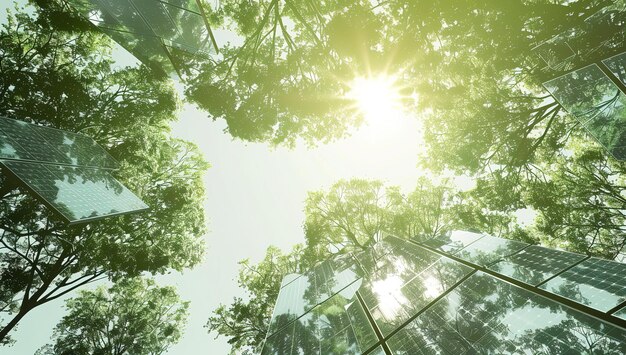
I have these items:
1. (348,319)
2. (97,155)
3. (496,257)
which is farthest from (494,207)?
(97,155)

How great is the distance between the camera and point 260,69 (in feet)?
39.6

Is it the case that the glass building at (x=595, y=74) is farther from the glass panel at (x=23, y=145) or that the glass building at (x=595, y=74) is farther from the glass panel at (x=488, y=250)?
the glass panel at (x=23, y=145)

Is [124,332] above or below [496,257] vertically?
above

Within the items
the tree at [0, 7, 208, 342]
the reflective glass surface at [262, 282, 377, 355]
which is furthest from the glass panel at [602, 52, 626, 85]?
the tree at [0, 7, 208, 342]

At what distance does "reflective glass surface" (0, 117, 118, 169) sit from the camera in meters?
7.32

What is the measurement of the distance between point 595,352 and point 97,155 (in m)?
13.3

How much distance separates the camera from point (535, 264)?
4117 mm

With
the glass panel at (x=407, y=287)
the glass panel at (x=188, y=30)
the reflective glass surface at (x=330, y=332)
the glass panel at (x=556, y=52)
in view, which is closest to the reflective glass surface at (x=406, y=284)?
the glass panel at (x=407, y=287)

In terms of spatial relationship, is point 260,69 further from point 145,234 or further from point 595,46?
point 145,234

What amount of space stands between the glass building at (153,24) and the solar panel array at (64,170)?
388cm

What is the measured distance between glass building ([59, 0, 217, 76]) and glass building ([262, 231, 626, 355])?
6.80 m

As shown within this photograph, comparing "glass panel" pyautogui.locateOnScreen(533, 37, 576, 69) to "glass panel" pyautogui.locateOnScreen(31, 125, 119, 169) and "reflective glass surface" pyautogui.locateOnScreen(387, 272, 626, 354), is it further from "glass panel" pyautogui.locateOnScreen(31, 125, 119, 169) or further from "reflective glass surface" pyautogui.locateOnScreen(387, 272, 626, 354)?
"glass panel" pyautogui.locateOnScreen(31, 125, 119, 169)

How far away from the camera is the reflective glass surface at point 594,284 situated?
275 cm

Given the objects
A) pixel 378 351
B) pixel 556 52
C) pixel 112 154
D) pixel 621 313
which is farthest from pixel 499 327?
pixel 112 154
